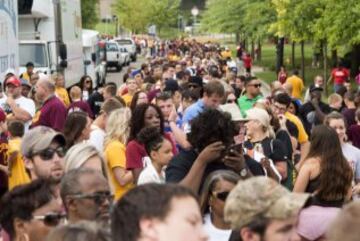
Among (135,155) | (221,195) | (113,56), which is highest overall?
(221,195)

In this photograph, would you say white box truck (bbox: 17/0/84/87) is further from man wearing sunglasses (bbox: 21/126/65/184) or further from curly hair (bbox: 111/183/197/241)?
curly hair (bbox: 111/183/197/241)

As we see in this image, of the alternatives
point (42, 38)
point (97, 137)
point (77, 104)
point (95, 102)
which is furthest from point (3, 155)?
point (42, 38)

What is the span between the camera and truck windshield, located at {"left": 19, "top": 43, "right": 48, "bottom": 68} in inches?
1102

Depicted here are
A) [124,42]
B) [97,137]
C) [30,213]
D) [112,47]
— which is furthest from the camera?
[124,42]

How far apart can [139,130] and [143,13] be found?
91.2 meters

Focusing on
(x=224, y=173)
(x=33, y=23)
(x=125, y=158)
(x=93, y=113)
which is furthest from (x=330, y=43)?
(x=224, y=173)

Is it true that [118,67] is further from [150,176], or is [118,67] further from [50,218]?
[50,218]

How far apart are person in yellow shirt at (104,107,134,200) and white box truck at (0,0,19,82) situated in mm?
10436

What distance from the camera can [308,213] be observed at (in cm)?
617

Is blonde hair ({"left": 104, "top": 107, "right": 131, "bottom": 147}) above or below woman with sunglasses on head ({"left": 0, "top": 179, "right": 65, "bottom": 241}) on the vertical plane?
below

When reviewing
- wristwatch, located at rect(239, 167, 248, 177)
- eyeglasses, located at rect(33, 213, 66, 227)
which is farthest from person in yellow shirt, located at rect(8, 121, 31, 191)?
eyeglasses, located at rect(33, 213, 66, 227)

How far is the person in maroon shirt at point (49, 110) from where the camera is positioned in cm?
1309

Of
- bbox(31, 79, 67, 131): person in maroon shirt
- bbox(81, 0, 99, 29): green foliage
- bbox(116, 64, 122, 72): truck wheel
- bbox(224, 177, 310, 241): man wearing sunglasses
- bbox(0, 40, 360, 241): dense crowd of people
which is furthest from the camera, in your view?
bbox(81, 0, 99, 29): green foliage

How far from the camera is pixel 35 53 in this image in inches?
1104
